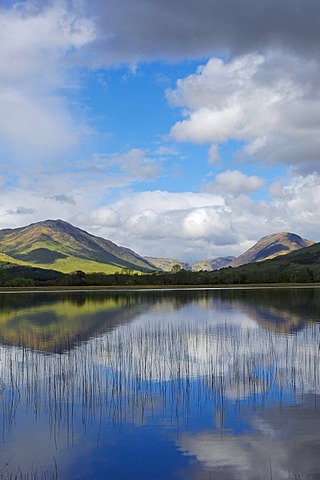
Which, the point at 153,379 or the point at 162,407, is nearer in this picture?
the point at 162,407

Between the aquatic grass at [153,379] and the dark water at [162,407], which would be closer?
the dark water at [162,407]

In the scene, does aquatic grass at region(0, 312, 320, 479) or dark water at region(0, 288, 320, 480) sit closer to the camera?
dark water at region(0, 288, 320, 480)

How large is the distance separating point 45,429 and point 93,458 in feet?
12.7

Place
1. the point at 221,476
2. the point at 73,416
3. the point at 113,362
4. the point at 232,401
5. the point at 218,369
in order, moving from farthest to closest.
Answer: the point at 113,362 < the point at 218,369 < the point at 232,401 < the point at 73,416 < the point at 221,476

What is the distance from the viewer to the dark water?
1631 cm

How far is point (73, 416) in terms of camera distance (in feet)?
71.2

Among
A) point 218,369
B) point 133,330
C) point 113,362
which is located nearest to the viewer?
point 218,369

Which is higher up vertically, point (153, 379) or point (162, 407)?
point (153, 379)

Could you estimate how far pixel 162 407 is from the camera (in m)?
22.7

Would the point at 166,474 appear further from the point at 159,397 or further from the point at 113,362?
the point at 113,362

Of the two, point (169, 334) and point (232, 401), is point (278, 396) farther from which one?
point (169, 334)

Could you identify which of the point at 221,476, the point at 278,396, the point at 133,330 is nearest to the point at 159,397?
the point at 278,396

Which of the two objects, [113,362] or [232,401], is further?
[113,362]

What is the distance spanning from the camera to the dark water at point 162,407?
1631cm
